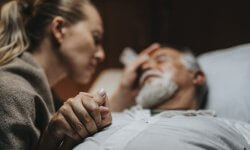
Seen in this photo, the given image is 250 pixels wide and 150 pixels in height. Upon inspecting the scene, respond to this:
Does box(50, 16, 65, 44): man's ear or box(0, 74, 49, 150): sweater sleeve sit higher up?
box(50, 16, 65, 44): man's ear

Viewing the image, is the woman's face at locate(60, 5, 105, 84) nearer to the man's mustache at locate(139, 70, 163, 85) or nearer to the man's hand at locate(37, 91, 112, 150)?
the man's mustache at locate(139, 70, 163, 85)

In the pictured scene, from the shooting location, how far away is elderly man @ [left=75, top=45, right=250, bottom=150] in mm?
798

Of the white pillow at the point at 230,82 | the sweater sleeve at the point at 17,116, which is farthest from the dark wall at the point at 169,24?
the sweater sleeve at the point at 17,116

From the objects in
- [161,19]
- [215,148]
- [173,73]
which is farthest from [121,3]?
[215,148]

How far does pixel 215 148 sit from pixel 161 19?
1.34m

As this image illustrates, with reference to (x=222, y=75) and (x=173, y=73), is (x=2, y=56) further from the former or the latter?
(x=222, y=75)

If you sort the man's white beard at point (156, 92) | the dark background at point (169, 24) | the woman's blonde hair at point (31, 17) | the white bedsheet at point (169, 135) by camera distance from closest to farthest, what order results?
1. the white bedsheet at point (169, 135)
2. the woman's blonde hair at point (31, 17)
3. the man's white beard at point (156, 92)
4. the dark background at point (169, 24)

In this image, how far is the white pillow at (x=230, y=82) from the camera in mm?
1352

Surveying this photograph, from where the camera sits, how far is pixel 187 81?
152 centimetres

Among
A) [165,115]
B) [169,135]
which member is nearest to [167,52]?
[165,115]

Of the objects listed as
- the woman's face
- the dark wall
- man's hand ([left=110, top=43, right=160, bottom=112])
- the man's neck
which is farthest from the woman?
the dark wall

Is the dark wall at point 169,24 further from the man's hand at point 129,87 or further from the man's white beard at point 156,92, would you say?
the man's white beard at point 156,92

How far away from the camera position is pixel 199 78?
1.54 meters

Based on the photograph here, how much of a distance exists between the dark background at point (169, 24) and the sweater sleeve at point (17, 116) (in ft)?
3.84
